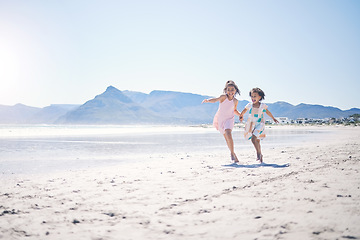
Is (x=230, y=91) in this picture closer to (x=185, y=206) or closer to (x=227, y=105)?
(x=227, y=105)

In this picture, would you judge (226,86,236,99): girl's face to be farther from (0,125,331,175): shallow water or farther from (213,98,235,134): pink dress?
(0,125,331,175): shallow water

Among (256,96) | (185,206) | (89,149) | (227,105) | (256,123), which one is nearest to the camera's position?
(185,206)

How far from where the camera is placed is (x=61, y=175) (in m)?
5.54

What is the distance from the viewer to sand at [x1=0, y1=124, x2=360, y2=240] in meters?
2.55

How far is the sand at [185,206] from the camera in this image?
2.55 m

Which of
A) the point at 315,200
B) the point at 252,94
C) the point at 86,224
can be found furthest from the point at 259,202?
the point at 252,94

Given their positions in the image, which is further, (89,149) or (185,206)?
(89,149)

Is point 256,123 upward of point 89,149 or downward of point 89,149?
upward

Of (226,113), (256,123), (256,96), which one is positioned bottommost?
(256,123)

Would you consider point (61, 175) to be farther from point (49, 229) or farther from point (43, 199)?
point (49, 229)

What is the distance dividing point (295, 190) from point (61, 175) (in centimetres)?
455

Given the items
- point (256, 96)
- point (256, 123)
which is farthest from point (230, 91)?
point (256, 123)

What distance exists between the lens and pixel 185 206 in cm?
329

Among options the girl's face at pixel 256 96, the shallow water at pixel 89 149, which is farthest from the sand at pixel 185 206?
the girl's face at pixel 256 96
